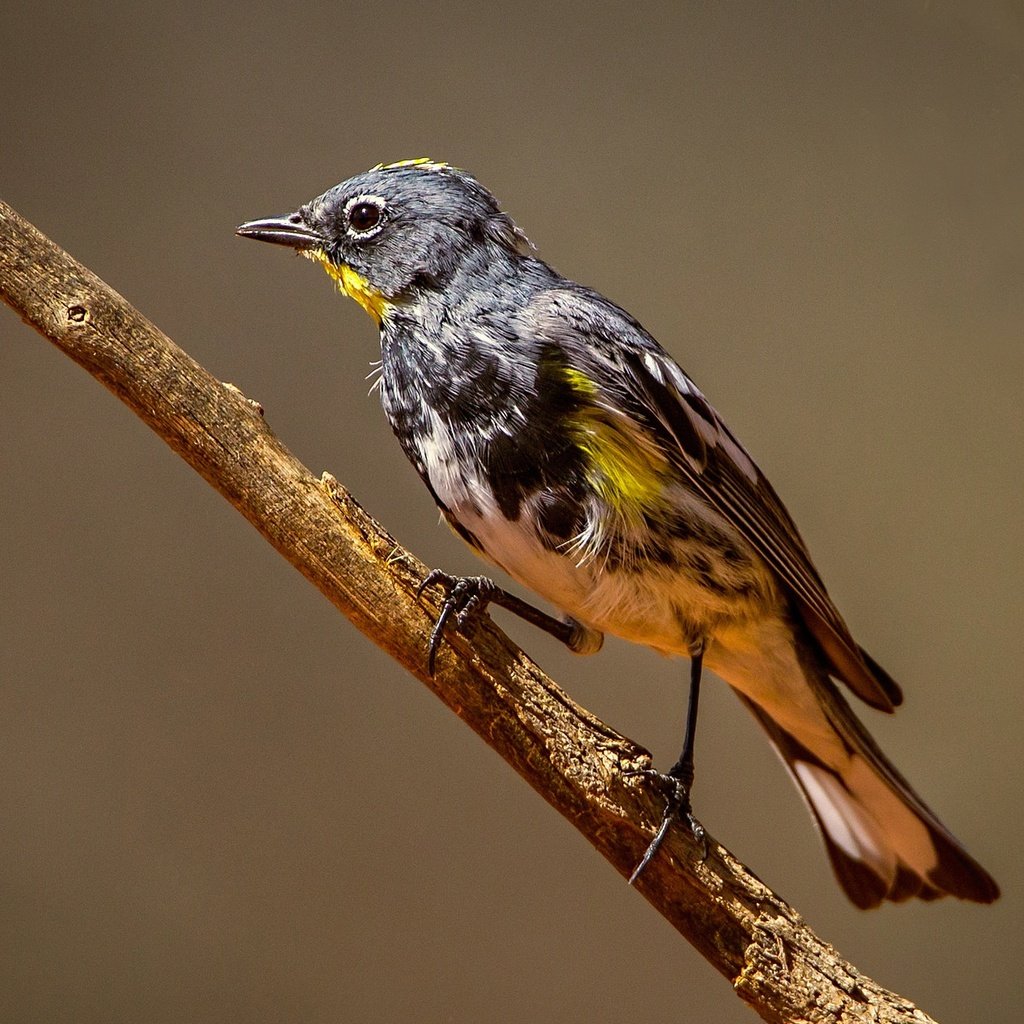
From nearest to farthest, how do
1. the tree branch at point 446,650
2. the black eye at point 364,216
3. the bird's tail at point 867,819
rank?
the tree branch at point 446,650, the black eye at point 364,216, the bird's tail at point 867,819

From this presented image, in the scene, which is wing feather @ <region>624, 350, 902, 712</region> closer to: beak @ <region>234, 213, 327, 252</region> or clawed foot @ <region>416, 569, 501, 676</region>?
clawed foot @ <region>416, 569, 501, 676</region>

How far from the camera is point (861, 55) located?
261 cm

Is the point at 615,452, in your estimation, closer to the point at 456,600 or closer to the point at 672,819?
the point at 456,600

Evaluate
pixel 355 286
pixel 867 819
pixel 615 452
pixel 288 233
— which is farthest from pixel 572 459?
pixel 867 819

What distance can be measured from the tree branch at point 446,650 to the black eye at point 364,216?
1.27 ft

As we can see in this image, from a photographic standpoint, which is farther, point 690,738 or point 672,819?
point 690,738

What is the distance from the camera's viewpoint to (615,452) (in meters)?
1.71

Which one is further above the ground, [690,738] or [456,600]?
[690,738]

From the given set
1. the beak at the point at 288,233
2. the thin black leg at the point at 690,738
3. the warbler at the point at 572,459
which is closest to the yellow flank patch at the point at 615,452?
the warbler at the point at 572,459

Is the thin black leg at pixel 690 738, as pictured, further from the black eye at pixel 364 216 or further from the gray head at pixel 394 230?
the black eye at pixel 364 216

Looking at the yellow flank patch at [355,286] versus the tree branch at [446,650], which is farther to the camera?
the yellow flank patch at [355,286]

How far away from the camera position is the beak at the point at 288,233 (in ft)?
6.14

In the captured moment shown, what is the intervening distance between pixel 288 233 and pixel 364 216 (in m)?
0.15

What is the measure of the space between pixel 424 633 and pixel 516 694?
0.17 m
